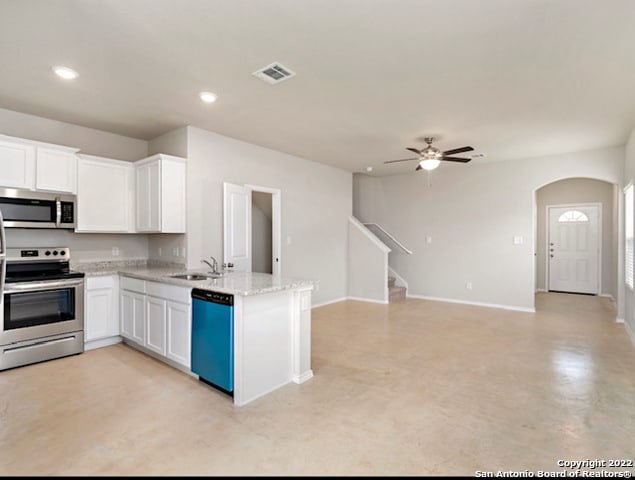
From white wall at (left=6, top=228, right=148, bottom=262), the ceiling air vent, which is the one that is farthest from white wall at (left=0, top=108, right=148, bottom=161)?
the ceiling air vent

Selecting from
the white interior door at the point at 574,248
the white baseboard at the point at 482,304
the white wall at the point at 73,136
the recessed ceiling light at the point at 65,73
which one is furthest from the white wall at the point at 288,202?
the white interior door at the point at 574,248

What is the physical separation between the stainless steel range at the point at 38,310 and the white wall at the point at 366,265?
182 inches

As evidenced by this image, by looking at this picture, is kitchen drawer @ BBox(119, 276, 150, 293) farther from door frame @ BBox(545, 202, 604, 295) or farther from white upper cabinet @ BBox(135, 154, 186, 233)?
door frame @ BBox(545, 202, 604, 295)

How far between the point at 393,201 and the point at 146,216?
5.02m

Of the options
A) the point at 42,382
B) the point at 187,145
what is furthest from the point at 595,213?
the point at 42,382

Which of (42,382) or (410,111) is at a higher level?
(410,111)

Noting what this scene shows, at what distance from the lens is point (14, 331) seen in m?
3.22

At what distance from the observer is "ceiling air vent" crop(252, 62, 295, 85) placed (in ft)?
8.98

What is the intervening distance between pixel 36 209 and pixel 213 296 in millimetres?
2407

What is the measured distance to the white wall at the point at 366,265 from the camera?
653cm

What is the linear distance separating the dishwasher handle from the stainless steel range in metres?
1.66

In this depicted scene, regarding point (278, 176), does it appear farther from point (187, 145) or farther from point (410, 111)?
point (410, 111)

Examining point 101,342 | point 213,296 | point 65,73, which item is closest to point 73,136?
point 65,73

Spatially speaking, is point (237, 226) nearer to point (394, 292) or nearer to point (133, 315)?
point (133, 315)
